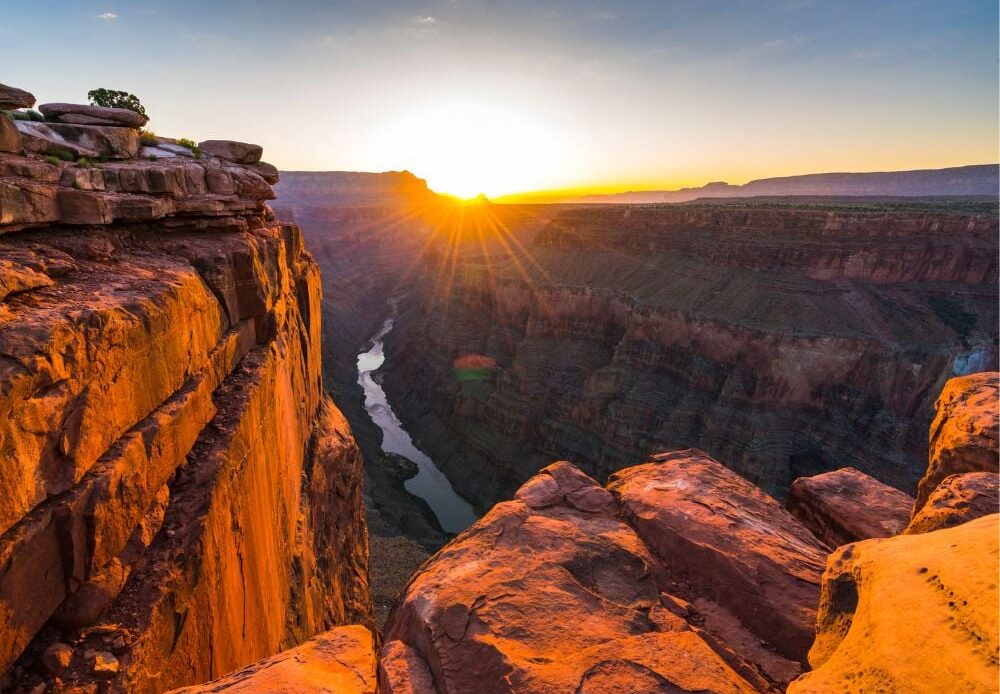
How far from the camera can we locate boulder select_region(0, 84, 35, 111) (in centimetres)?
727

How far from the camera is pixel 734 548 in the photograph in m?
6.07

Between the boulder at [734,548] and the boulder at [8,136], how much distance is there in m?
10.6

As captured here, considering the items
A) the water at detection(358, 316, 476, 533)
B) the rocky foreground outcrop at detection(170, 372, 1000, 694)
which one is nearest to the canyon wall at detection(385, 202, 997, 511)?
the water at detection(358, 316, 476, 533)

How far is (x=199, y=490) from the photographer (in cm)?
658

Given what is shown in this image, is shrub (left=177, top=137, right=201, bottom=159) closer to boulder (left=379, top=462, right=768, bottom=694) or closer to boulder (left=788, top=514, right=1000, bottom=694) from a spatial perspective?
boulder (left=379, top=462, right=768, bottom=694)

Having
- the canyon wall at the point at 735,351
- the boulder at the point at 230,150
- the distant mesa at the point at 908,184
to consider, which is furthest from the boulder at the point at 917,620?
the distant mesa at the point at 908,184

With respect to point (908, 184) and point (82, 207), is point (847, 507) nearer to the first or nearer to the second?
point (82, 207)

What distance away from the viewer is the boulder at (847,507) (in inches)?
289

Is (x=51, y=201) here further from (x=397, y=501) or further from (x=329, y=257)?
(x=329, y=257)

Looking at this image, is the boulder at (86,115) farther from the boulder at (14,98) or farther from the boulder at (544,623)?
the boulder at (544,623)

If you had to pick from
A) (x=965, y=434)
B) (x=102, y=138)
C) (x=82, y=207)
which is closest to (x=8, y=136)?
(x=82, y=207)

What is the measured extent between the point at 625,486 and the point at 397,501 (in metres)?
26.2

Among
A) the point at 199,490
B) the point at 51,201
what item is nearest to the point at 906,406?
the point at 199,490

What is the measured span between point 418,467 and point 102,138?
31581 millimetres
